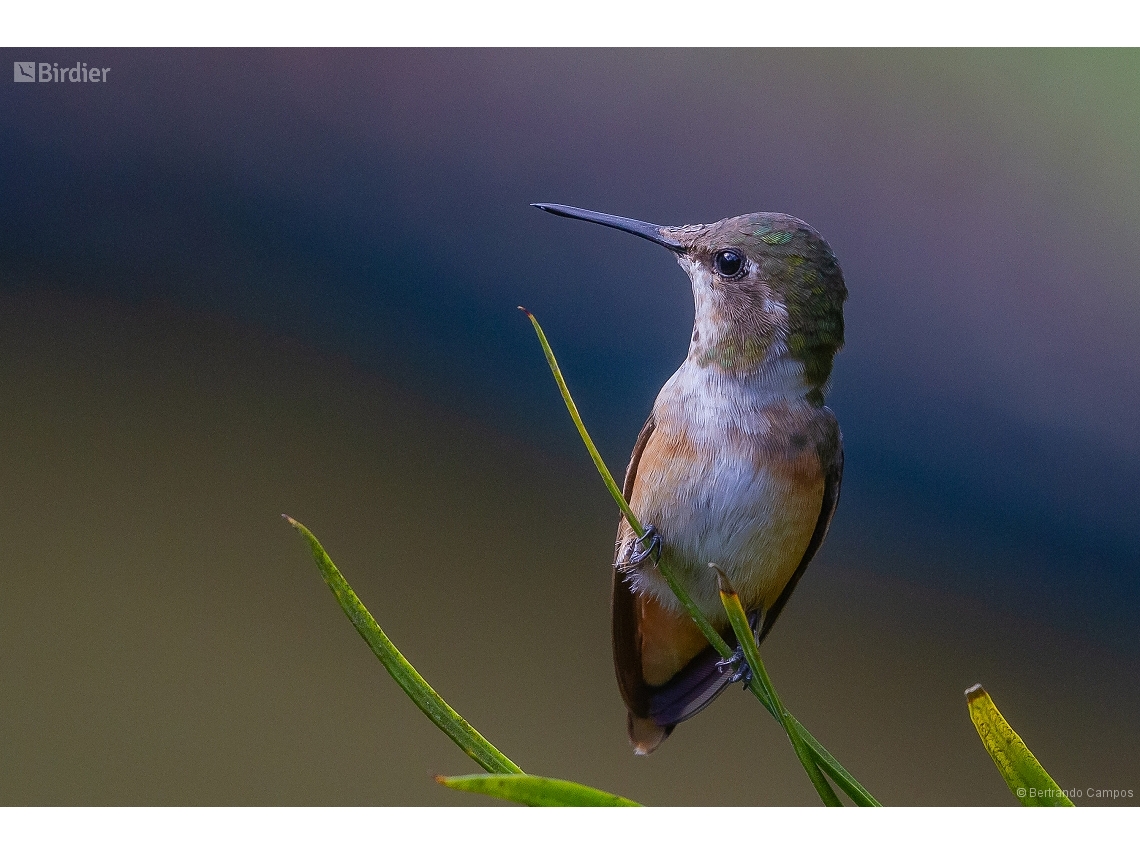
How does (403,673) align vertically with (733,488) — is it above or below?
below

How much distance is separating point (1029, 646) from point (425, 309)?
3.13ft

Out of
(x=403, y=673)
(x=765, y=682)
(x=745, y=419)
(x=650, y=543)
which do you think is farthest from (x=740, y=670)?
(x=403, y=673)

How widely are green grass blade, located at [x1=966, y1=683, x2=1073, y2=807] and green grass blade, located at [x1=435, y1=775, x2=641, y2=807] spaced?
0.29 metres

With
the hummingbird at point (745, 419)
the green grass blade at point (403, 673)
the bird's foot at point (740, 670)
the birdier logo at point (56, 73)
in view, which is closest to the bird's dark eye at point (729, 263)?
the hummingbird at point (745, 419)

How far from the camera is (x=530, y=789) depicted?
60 cm

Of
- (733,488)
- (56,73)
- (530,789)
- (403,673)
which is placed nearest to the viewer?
(530,789)

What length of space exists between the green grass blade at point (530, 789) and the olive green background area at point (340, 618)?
63 centimetres

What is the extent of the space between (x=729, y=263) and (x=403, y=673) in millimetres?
620

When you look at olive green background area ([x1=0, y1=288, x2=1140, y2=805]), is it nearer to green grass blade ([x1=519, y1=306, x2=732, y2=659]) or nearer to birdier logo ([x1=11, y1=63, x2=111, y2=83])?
birdier logo ([x1=11, y1=63, x2=111, y2=83])

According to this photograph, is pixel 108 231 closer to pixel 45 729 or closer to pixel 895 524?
pixel 45 729

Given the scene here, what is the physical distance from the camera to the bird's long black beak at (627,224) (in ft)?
3.67

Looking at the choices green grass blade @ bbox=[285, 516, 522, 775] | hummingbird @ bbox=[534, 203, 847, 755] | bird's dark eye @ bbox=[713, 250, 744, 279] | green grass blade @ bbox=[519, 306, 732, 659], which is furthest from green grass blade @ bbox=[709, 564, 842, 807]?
bird's dark eye @ bbox=[713, 250, 744, 279]

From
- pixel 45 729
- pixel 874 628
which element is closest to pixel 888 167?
pixel 874 628

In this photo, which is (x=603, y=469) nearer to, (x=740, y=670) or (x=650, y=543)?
(x=650, y=543)
